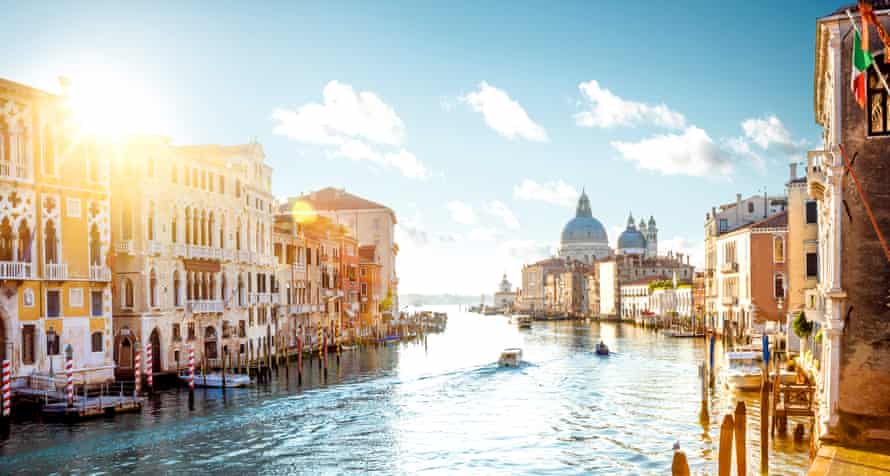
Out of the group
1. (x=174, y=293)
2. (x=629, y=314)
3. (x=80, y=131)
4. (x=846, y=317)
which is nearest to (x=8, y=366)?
(x=80, y=131)

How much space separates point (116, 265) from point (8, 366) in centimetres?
771

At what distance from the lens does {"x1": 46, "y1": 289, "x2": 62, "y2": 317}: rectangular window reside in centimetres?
2320

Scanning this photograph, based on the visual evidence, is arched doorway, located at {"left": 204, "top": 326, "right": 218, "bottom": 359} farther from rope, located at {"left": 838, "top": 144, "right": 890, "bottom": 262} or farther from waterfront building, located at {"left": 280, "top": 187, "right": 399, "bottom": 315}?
waterfront building, located at {"left": 280, "top": 187, "right": 399, "bottom": 315}

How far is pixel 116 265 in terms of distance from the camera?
27.3 m

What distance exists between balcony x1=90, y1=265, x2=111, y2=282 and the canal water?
3.72m

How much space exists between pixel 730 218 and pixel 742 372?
1203 inches

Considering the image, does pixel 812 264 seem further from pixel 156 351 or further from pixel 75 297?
pixel 75 297

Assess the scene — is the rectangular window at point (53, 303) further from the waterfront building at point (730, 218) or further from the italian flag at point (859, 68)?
the waterfront building at point (730, 218)

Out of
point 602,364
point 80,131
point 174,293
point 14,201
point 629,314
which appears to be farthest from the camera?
point 629,314

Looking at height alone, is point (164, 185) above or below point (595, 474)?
above

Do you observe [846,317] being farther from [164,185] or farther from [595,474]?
[164,185]

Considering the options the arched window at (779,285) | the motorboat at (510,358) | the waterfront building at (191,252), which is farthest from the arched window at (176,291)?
the arched window at (779,285)

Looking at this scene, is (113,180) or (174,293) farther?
(174,293)

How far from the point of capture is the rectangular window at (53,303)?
23203mm
